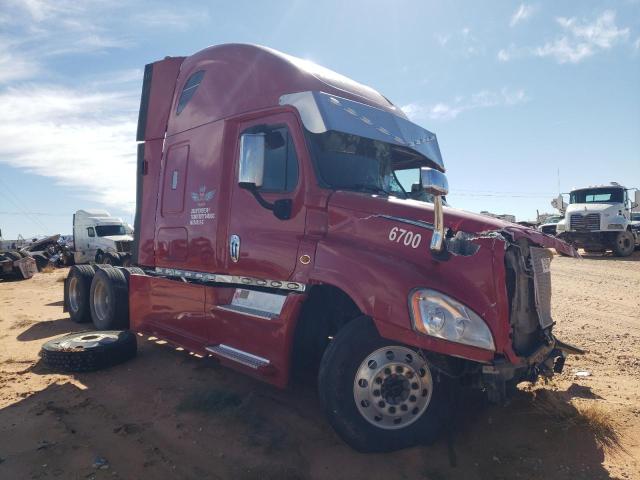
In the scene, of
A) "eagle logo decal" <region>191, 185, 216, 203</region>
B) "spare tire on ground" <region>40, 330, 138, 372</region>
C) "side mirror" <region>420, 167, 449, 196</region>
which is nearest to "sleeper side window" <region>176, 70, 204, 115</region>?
"eagle logo decal" <region>191, 185, 216, 203</region>

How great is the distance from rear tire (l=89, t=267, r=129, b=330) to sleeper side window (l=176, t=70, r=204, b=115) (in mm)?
2998

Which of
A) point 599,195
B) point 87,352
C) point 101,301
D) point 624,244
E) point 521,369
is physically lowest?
point 87,352

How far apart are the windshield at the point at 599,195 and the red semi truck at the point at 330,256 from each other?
1833cm

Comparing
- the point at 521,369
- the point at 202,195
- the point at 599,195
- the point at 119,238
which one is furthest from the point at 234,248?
the point at 599,195

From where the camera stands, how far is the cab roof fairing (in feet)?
13.2

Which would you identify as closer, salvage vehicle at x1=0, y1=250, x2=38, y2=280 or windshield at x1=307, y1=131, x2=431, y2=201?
windshield at x1=307, y1=131, x2=431, y2=201

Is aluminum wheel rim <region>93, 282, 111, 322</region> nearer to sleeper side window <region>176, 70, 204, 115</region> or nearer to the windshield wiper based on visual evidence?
sleeper side window <region>176, 70, 204, 115</region>

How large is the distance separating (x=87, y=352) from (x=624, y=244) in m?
20.8

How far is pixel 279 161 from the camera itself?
4316 mm

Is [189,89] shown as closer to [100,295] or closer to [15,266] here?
[100,295]

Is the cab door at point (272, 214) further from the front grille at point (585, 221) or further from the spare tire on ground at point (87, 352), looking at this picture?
the front grille at point (585, 221)

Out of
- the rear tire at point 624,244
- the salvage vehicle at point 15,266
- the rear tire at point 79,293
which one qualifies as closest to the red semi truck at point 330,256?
the rear tire at point 79,293

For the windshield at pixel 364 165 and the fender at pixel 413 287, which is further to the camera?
the windshield at pixel 364 165

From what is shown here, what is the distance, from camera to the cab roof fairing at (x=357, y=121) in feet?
13.2
